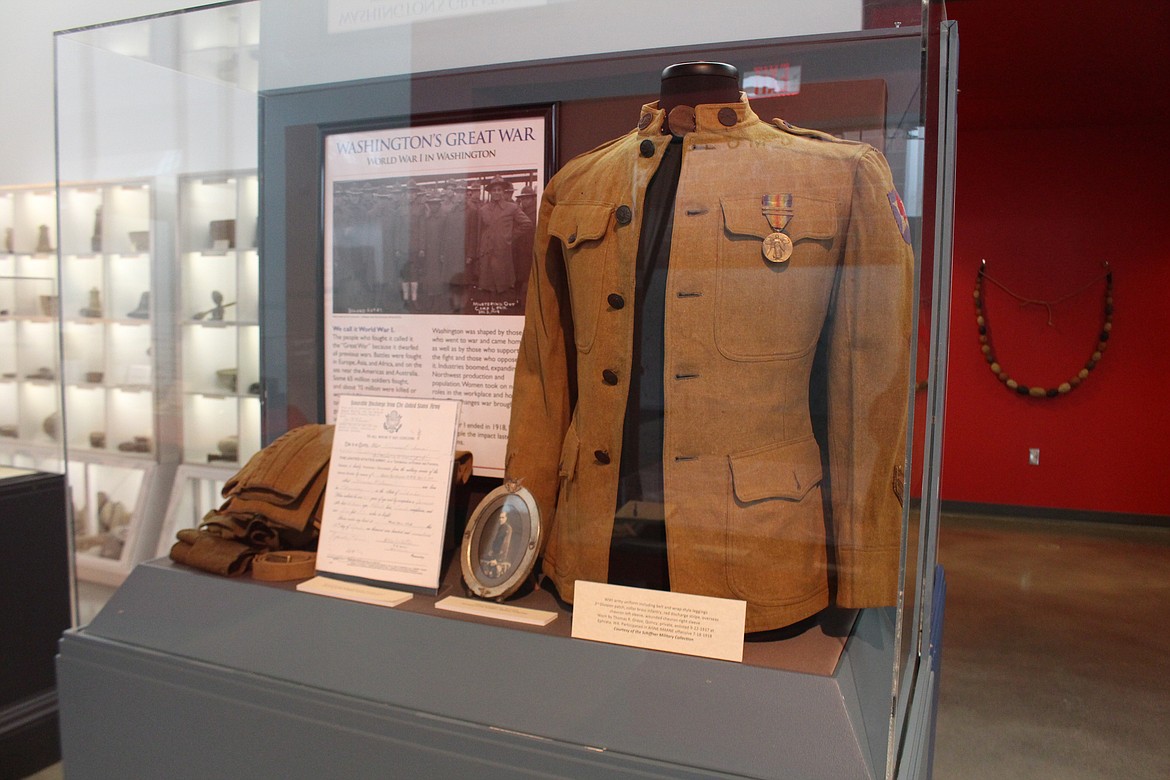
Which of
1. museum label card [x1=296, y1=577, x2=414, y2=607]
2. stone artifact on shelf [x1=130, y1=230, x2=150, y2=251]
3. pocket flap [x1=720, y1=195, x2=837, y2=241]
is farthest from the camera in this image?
stone artifact on shelf [x1=130, y1=230, x2=150, y2=251]

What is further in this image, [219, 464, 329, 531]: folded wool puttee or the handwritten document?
[219, 464, 329, 531]: folded wool puttee

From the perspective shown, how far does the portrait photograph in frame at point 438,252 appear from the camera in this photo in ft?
5.57

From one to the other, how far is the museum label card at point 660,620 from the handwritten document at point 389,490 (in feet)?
1.08

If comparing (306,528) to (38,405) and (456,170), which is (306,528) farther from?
(38,405)

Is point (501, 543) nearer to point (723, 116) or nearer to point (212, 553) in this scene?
point (212, 553)

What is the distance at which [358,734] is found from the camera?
4.05ft

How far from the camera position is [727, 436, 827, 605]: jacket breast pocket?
3.87ft

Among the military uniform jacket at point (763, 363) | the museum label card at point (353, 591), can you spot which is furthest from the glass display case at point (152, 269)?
the military uniform jacket at point (763, 363)

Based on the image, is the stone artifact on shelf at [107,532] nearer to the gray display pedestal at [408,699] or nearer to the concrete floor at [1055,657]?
the gray display pedestal at [408,699]

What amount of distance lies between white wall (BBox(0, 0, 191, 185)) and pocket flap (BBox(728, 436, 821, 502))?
2.22 meters

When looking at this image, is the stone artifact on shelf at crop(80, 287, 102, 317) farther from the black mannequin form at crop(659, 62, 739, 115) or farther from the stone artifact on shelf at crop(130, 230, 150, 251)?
the black mannequin form at crop(659, 62, 739, 115)

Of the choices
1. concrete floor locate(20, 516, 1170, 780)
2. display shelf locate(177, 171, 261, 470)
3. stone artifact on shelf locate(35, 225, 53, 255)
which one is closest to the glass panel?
display shelf locate(177, 171, 261, 470)

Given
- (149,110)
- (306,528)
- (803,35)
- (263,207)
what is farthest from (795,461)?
(149,110)

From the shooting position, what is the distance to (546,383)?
1.43 m
